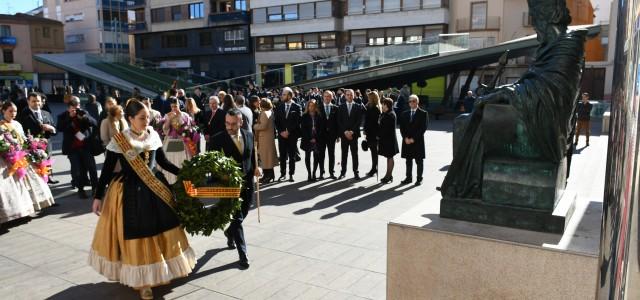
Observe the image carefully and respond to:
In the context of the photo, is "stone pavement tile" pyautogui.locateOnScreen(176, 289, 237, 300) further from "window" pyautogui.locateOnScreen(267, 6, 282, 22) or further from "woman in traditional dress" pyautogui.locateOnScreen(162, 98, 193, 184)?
"window" pyautogui.locateOnScreen(267, 6, 282, 22)

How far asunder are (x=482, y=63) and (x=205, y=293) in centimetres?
2565

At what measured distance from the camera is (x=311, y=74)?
26.7 metres

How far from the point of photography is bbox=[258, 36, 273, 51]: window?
149 ft

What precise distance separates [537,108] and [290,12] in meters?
42.4

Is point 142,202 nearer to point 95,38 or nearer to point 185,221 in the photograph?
point 185,221

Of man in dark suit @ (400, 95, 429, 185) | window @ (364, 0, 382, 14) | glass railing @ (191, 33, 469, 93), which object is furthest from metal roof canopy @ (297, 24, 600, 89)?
man in dark suit @ (400, 95, 429, 185)

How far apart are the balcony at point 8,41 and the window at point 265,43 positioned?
2825 cm

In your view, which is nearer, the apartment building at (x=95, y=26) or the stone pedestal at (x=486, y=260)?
the stone pedestal at (x=486, y=260)

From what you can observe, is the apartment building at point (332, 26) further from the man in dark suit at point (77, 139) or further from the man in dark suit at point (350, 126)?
the man in dark suit at point (77, 139)

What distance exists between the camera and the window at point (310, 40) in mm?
42656

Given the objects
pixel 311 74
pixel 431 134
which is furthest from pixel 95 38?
pixel 431 134

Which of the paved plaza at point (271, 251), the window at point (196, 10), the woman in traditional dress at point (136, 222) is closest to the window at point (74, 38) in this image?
the window at point (196, 10)

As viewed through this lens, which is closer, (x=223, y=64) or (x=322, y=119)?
(x=322, y=119)

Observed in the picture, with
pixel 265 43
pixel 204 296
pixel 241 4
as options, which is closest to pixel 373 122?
pixel 204 296
